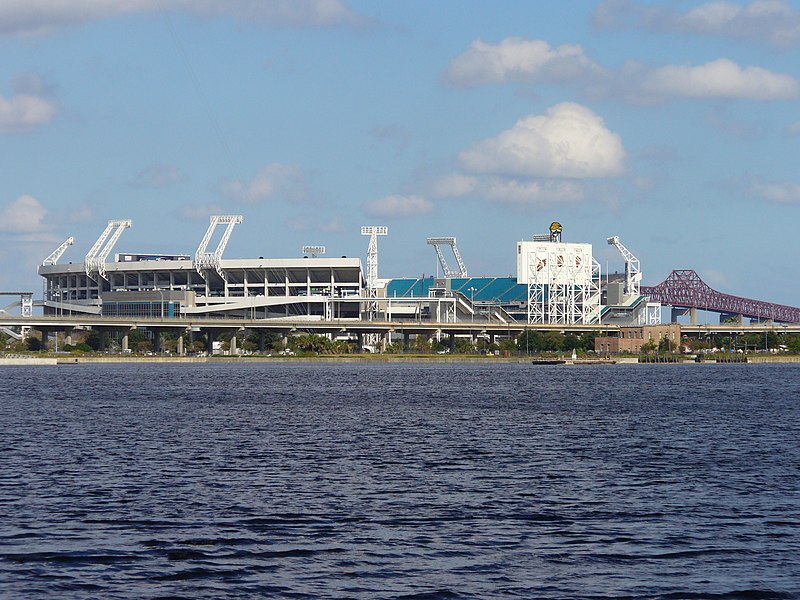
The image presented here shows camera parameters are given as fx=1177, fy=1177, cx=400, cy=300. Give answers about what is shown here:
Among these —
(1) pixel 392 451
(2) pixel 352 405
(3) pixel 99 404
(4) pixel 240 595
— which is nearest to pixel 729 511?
(4) pixel 240 595

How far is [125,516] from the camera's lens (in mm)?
31703

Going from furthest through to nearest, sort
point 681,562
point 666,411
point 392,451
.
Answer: point 666,411
point 392,451
point 681,562

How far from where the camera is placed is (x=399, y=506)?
111 ft

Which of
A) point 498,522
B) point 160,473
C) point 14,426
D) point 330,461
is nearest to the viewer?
point 498,522

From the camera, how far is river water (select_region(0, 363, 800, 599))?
80.4 feet

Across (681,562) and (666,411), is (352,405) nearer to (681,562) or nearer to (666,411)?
(666,411)

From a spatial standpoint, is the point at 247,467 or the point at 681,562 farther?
the point at 247,467

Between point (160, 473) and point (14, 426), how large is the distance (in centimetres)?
2506

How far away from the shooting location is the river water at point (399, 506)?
80.4 feet

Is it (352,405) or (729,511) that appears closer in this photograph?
(729,511)

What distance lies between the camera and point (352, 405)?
8312cm

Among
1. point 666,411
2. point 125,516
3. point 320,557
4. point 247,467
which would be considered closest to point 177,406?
point 666,411

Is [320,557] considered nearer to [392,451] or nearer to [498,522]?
[498,522]

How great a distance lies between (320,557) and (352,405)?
56592mm
